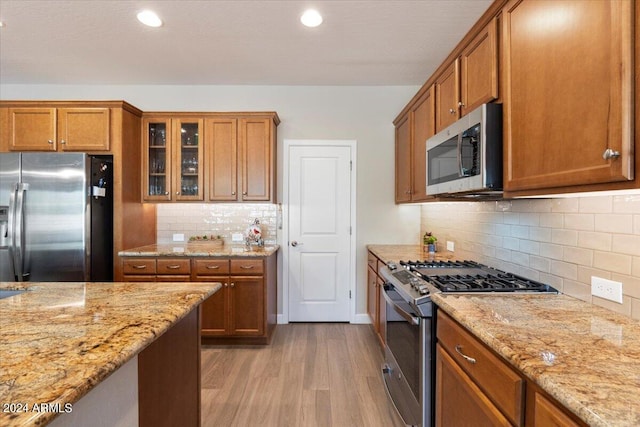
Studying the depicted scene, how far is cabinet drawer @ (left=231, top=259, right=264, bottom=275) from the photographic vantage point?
3.02 meters

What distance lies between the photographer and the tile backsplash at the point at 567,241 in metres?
1.24

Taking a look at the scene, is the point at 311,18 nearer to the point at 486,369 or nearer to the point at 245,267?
the point at 245,267

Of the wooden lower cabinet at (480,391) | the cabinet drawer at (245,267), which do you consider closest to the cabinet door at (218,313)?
the cabinet drawer at (245,267)

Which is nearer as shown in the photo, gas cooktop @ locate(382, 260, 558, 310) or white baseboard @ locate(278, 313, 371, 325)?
gas cooktop @ locate(382, 260, 558, 310)

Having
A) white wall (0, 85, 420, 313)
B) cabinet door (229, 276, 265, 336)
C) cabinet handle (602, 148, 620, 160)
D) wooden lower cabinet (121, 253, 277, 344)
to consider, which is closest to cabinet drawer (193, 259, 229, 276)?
wooden lower cabinet (121, 253, 277, 344)

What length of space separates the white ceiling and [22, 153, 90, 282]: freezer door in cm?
100

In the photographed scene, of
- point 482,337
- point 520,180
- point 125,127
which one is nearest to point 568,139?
point 520,180

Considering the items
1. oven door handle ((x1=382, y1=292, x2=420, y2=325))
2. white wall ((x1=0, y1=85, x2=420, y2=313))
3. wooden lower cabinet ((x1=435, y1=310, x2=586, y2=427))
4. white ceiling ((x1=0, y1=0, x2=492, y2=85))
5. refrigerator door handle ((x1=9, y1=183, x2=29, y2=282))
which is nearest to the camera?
wooden lower cabinet ((x1=435, y1=310, x2=586, y2=427))

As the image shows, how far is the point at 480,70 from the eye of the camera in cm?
169

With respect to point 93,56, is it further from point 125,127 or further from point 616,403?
point 616,403

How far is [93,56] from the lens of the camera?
296 cm

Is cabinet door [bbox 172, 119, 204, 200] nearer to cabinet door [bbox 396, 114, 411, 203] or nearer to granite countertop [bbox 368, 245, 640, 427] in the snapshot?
cabinet door [bbox 396, 114, 411, 203]

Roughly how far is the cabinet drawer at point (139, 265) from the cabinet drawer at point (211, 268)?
413mm

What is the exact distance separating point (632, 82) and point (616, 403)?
834 mm
